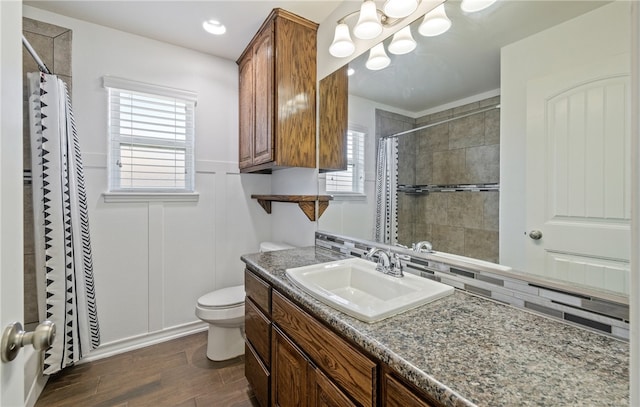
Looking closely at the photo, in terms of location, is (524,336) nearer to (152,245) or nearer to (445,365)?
(445,365)

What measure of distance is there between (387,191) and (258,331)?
106cm

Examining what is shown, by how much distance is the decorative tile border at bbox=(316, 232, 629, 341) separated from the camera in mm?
781

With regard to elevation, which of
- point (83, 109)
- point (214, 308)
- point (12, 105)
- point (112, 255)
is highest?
point (83, 109)

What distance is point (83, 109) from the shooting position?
1998mm

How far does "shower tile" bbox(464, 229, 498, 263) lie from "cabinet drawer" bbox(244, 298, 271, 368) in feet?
3.25

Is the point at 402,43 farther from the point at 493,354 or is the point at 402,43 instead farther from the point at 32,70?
the point at 32,70

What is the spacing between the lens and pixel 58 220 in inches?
Answer: 67.1

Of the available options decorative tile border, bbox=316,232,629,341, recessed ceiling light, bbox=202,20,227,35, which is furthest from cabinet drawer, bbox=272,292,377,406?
recessed ceiling light, bbox=202,20,227,35

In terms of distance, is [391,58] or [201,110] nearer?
[391,58]

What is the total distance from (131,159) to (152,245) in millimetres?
710

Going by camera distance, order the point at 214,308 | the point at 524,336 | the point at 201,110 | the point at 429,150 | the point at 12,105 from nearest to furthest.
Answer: the point at 12,105, the point at 524,336, the point at 429,150, the point at 214,308, the point at 201,110

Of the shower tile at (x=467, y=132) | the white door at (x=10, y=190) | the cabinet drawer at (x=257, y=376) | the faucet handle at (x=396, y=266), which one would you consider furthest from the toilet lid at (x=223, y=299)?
the shower tile at (x=467, y=132)

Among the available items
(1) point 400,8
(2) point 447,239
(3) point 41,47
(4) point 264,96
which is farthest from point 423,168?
(3) point 41,47

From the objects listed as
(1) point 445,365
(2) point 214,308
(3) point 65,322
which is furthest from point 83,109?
(1) point 445,365
